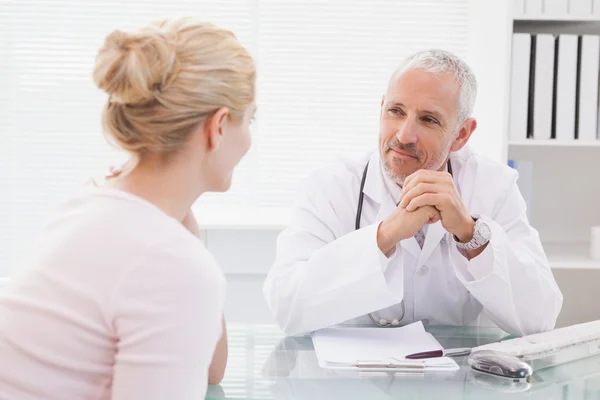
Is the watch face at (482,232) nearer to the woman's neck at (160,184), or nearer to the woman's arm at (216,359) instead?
the woman's arm at (216,359)

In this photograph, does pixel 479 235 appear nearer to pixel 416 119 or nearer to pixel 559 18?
pixel 416 119

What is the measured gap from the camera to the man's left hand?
1.70m

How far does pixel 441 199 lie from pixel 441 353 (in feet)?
1.30

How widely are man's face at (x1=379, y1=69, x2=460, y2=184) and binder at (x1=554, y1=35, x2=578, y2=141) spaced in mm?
950

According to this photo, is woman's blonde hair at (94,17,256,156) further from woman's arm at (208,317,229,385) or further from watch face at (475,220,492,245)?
watch face at (475,220,492,245)

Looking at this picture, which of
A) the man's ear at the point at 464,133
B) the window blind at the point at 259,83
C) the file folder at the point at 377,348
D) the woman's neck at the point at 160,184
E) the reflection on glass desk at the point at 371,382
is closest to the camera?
the woman's neck at the point at 160,184

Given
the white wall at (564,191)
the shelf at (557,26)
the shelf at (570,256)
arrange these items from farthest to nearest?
the white wall at (564,191), the shelf at (557,26), the shelf at (570,256)

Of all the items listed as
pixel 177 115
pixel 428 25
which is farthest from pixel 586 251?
pixel 177 115

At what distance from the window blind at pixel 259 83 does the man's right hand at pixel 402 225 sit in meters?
1.52

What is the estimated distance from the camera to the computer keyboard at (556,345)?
144cm

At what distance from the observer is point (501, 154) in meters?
2.76

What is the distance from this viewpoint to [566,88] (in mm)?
2752

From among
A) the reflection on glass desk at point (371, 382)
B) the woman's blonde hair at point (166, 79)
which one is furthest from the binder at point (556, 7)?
the woman's blonde hair at point (166, 79)

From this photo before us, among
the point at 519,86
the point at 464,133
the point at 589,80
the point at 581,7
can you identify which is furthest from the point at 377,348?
the point at 581,7
